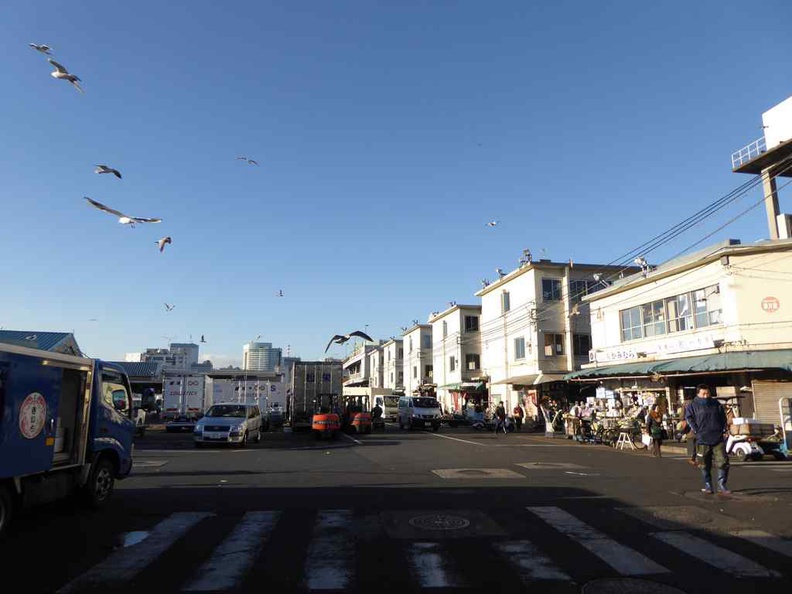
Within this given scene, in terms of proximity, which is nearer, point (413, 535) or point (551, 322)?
point (413, 535)

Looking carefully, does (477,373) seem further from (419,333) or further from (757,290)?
(757,290)

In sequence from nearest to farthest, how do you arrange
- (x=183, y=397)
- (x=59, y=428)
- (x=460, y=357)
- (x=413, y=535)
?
(x=413, y=535) < (x=59, y=428) < (x=183, y=397) < (x=460, y=357)

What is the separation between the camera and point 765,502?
31.5ft

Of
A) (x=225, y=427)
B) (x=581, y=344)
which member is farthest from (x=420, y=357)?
(x=225, y=427)

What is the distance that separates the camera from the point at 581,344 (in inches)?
1598

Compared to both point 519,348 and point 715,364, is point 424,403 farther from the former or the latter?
point 715,364

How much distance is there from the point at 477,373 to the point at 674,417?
32.5 metres

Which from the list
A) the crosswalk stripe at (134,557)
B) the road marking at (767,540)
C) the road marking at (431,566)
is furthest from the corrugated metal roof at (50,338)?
the road marking at (767,540)

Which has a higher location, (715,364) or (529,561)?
(715,364)

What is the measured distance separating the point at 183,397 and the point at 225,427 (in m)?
12.9

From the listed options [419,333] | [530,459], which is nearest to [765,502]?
[530,459]

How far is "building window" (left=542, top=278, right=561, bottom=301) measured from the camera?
135ft

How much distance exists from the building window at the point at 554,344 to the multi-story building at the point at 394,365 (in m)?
40.5

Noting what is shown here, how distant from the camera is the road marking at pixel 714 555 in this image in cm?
577
